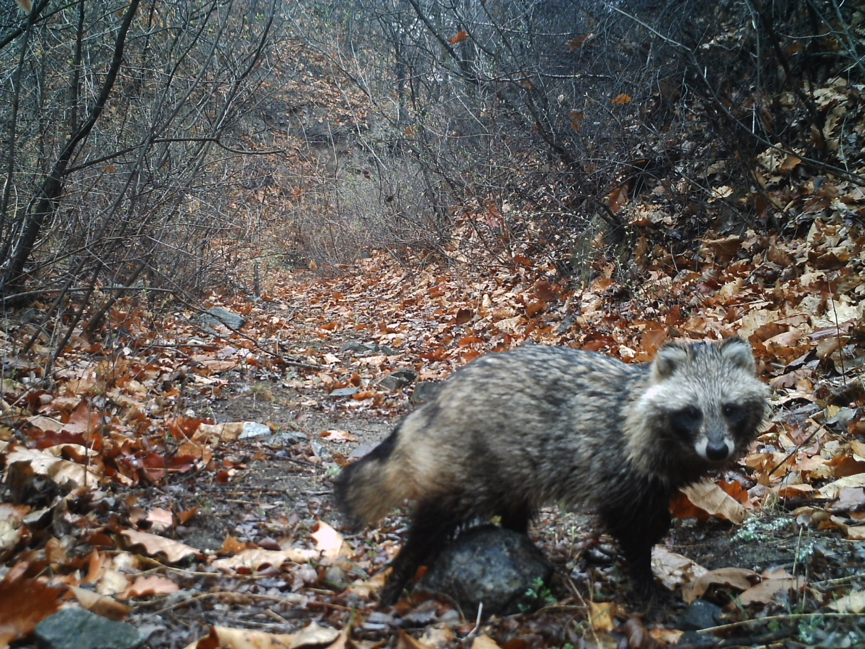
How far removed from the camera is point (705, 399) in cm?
390

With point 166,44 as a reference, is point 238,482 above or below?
below

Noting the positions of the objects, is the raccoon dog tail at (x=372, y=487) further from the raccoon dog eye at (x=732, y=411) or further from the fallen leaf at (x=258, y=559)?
the raccoon dog eye at (x=732, y=411)

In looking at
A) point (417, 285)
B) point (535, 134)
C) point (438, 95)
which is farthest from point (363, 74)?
point (535, 134)

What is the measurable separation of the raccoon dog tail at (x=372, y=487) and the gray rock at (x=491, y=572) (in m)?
0.45

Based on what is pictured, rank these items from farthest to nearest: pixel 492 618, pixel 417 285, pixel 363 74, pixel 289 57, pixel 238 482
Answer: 1. pixel 289 57
2. pixel 363 74
3. pixel 417 285
4. pixel 238 482
5. pixel 492 618

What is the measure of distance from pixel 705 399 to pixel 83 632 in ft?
10.5

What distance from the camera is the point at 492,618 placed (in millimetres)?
3830

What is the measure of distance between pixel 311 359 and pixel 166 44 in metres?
5.12

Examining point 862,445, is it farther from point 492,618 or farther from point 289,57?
point 289,57

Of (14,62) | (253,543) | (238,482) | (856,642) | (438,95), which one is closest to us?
(856,642)

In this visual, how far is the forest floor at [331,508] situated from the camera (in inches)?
135

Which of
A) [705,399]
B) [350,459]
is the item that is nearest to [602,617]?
[705,399]

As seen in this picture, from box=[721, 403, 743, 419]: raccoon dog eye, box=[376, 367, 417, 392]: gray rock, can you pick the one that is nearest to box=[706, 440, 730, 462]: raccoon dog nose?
box=[721, 403, 743, 419]: raccoon dog eye

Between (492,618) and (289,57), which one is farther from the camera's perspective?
(289,57)
